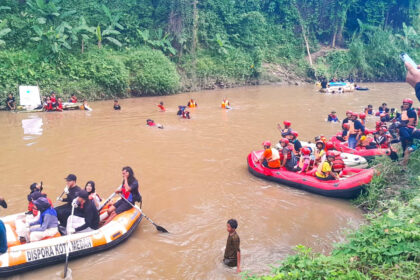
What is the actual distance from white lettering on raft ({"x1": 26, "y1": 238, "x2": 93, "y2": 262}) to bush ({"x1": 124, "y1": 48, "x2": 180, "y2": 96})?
1740 cm

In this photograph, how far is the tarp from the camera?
17547 mm

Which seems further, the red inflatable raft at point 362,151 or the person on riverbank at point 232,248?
the red inflatable raft at point 362,151

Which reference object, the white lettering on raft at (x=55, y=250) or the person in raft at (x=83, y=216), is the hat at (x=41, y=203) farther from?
the white lettering on raft at (x=55, y=250)

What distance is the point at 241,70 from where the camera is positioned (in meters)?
29.2

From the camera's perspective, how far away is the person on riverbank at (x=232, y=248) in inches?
200

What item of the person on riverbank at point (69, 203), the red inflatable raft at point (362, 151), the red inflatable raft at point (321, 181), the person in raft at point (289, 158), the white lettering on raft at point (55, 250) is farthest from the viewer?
the red inflatable raft at point (362, 151)

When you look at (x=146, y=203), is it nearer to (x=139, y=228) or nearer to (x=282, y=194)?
(x=139, y=228)

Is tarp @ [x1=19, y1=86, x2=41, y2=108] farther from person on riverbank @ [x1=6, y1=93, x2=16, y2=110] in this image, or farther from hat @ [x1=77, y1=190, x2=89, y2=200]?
hat @ [x1=77, y1=190, x2=89, y2=200]

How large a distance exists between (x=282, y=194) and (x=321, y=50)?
101ft

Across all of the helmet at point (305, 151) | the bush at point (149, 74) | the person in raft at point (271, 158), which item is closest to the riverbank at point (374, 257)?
the helmet at point (305, 151)

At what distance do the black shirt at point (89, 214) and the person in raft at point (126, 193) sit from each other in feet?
1.90

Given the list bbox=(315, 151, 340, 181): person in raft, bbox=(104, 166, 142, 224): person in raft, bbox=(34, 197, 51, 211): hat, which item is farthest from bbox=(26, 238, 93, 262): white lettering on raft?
bbox=(315, 151, 340, 181): person in raft

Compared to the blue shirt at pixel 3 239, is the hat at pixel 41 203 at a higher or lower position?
higher

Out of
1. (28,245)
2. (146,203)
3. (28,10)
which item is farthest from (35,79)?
(28,245)
